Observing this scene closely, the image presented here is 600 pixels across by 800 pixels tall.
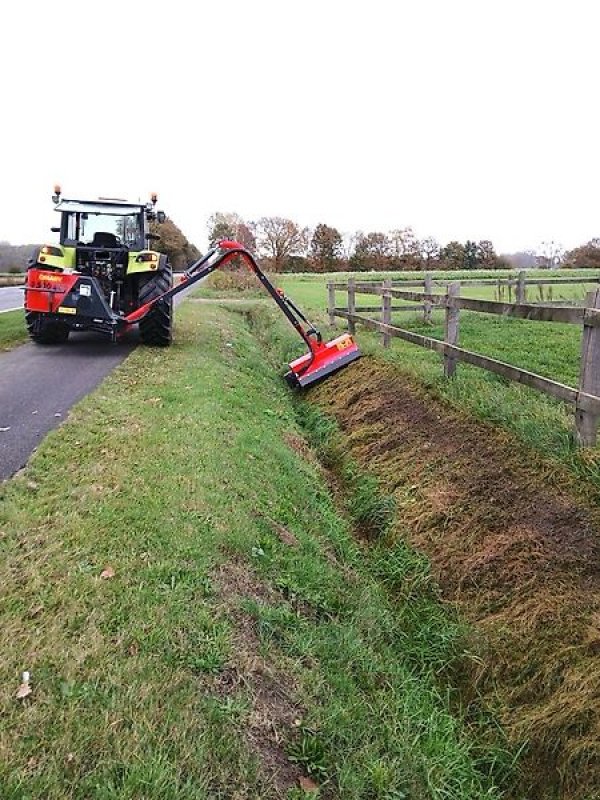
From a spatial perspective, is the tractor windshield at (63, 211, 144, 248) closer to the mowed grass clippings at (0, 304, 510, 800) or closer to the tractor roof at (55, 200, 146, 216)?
the tractor roof at (55, 200, 146, 216)

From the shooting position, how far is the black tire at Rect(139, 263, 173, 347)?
10578 mm

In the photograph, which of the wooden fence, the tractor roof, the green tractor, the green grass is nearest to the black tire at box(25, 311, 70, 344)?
the green tractor

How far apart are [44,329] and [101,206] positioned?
7.80ft

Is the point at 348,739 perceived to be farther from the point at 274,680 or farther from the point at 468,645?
the point at 468,645

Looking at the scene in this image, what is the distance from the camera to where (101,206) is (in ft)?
37.3

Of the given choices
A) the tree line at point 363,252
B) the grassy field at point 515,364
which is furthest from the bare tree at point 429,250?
the grassy field at point 515,364

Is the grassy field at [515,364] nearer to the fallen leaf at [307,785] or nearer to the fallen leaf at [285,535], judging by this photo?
the fallen leaf at [285,535]

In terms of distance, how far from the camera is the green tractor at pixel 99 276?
32.4 ft

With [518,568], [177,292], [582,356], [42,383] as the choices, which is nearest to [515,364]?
[582,356]

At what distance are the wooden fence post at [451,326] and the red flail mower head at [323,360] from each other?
2534mm

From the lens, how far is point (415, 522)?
502 centimetres

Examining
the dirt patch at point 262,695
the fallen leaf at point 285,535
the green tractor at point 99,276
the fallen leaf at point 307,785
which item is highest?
the green tractor at point 99,276

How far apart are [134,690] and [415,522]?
9.38 feet

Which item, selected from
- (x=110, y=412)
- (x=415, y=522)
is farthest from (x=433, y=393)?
(x=110, y=412)
